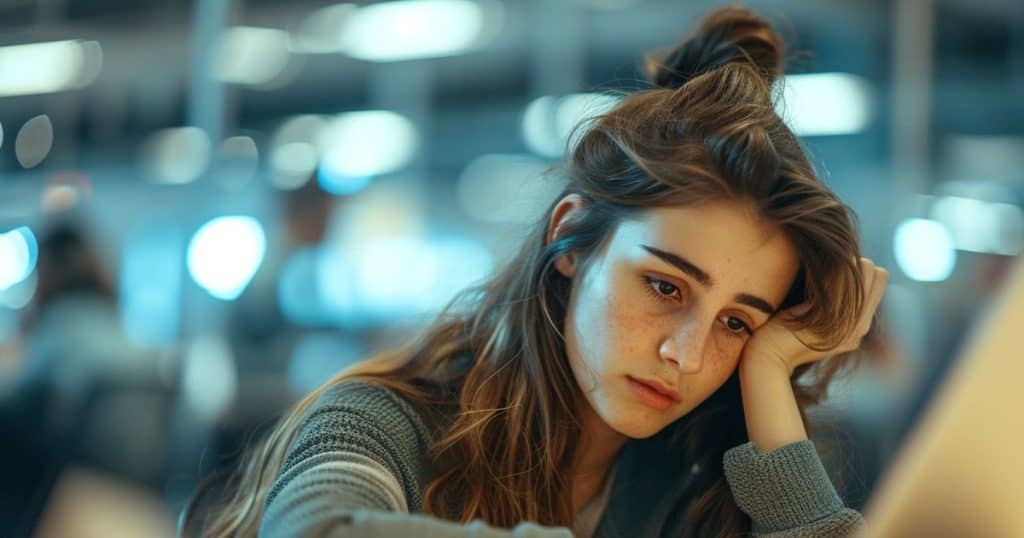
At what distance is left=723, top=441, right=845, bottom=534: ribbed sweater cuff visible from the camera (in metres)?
1.16

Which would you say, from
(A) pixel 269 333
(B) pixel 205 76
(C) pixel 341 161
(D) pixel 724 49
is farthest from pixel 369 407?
(C) pixel 341 161

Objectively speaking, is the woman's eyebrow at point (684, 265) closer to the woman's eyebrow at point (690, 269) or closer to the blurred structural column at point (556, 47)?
the woman's eyebrow at point (690, 269)

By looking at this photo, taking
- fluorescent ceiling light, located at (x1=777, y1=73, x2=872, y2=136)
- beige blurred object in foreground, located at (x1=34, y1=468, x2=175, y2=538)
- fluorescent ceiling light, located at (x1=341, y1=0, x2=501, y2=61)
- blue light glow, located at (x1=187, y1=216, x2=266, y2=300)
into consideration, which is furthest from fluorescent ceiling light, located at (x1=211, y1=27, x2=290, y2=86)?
beige blurred object in foreground, located at (x1=34, y1=468, x2=175, y2=538)

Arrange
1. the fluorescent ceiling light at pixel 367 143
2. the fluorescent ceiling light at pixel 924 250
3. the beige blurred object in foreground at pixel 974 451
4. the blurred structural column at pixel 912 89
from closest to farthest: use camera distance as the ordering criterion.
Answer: the beige blurred object in foreground at pixel 974 451 < the fluorescent ceiling light at pixel 924 250 < the blurred structural column at pixel 912 89 < the fluorescent ceiling light at pixel 367 143

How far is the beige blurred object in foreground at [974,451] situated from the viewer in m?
0.67

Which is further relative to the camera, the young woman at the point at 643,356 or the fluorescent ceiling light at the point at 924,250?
the fluorescent ceiling light at the point at 924,250

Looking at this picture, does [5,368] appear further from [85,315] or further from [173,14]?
[173,14]

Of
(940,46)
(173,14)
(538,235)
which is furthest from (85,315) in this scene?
(940,46)

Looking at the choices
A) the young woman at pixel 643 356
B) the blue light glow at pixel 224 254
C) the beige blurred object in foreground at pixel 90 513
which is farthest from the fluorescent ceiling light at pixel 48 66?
the young woman at pixel 643 356

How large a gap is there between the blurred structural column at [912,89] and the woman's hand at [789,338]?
2.91m

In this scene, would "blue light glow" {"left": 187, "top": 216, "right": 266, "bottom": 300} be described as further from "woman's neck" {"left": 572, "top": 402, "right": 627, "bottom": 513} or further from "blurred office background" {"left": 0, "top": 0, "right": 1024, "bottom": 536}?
"woman's neck" {"left": 572, "top": 402, "right": 627, "bottom": 513}

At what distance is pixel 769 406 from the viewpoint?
3.99ft

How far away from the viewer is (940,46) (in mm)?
4020

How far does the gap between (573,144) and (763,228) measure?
9.7 inches
